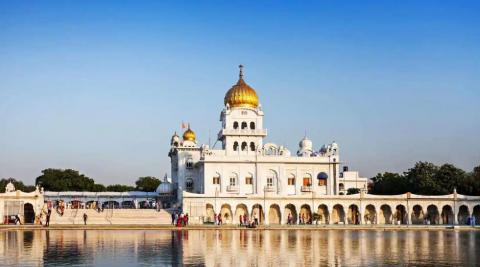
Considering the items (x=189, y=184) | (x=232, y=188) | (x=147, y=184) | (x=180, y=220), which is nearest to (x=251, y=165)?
(x=232, y=188)

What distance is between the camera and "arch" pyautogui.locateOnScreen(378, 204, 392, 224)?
73.1 meters

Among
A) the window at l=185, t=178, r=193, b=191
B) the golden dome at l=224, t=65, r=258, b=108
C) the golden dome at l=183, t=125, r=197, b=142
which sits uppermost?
the golden dome at l=224, t=65, r=258, b=108

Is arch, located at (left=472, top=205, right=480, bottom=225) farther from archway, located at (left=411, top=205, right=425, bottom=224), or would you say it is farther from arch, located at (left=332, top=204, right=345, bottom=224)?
arch, located at (left=332, top=204, right=345, bottom=224)

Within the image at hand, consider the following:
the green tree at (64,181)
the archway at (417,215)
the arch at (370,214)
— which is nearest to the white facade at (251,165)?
the arch at (370,214)

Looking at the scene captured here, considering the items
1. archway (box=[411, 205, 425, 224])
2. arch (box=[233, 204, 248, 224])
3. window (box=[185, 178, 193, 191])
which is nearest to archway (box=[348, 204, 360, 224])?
archway (box=[411, 205, 425, 224])

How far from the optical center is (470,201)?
70500 mm

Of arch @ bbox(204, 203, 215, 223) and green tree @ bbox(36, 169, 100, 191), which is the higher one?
green tree @ bbox(36, 169, 100, 191)

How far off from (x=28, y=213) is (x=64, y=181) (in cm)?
3312

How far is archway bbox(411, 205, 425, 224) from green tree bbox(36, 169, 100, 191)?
2018 inches

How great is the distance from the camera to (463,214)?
7312 cm

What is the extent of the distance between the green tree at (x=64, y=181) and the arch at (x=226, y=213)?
37757 mm

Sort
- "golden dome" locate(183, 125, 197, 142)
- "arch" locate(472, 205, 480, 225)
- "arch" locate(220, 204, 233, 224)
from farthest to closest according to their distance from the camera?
"golden dome" locate(183, 125, 197, 142) < "arch" locate(472, 205, 480, 225) < "arch" locate(220, 204, 233, 224)

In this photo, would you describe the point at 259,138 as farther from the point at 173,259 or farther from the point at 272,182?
the point at 173,259

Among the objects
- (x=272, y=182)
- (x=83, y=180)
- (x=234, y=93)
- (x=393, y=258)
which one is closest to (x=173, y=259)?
(x=393, y=258)
